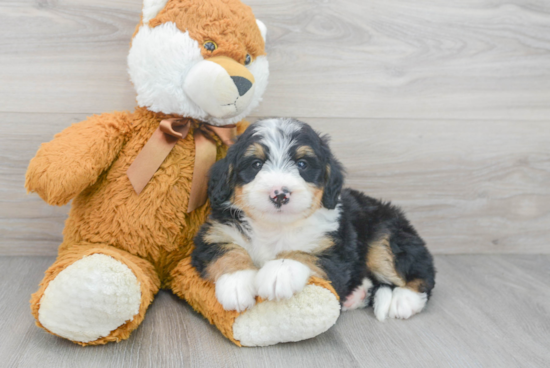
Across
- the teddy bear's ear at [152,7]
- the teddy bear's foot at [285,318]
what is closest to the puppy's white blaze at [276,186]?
the teddy bear's foot at [285,318]

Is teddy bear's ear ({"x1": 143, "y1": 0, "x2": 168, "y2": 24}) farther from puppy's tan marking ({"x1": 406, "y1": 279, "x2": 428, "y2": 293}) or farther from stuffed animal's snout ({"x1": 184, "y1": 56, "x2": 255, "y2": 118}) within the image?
puppy's tan marking ({"x1": 406, "y1": 279, "x2": 428, "y2": 293})

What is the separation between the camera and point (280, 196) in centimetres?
142

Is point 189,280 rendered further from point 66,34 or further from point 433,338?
point 66,34

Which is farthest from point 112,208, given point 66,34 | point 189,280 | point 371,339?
point 371,339

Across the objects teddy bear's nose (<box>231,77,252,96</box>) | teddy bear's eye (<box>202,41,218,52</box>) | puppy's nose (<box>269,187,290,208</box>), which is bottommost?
puppy's nose (<box>269,187,290,208</box>)

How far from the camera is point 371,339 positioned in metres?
1.65

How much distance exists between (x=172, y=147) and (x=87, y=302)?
2.15 ft

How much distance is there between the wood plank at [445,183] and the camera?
90.2 inches

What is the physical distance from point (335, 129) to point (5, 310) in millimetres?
1657

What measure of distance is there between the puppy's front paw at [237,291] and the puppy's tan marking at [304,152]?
428 mm

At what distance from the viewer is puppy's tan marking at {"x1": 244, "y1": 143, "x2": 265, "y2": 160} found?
152 cm

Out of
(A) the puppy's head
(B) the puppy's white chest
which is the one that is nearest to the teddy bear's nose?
(A) the puppy's head

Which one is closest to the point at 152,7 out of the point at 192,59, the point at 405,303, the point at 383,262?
the point at 192,59

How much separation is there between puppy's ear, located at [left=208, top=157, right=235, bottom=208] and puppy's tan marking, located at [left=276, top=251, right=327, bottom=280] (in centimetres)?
29
